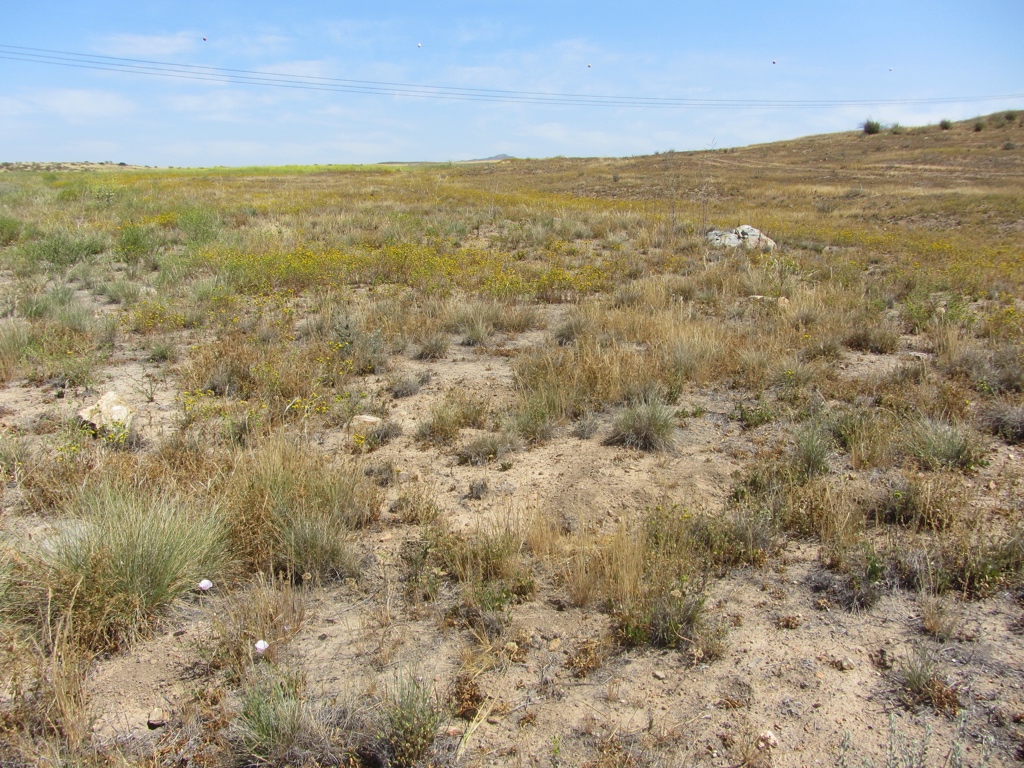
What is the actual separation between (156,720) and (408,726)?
43.9 inches

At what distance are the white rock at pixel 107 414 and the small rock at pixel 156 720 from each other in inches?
114

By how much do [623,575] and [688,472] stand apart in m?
1.73

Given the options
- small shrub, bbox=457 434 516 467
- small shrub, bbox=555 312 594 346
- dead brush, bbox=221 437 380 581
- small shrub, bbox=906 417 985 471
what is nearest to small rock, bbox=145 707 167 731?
dead brush, bbox=221 437 380 581

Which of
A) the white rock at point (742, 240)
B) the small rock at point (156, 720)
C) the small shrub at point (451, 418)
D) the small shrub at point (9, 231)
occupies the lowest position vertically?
the small rock at point (156, 720)

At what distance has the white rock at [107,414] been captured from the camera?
4934mm

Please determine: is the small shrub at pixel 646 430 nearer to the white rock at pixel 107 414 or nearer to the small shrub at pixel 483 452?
the small shrub at pixel 483 452

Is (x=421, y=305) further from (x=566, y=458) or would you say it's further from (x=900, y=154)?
(x=900, y=154)

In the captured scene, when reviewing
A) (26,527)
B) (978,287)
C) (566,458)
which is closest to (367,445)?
(566,458)

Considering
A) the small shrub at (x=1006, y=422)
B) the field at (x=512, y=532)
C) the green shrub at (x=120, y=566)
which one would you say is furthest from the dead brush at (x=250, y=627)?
the small shrub at (x=1006, y=422)

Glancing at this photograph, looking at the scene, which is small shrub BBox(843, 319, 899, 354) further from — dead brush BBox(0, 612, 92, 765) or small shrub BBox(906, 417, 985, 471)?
dead brush BBox(0, 612, 92, 765)

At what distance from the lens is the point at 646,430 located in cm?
511

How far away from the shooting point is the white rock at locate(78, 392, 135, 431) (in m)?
4.93

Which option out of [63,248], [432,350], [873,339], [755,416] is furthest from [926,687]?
[63,248]

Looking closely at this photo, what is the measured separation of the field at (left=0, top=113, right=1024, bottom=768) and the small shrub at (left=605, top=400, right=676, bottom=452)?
0.09 ft
